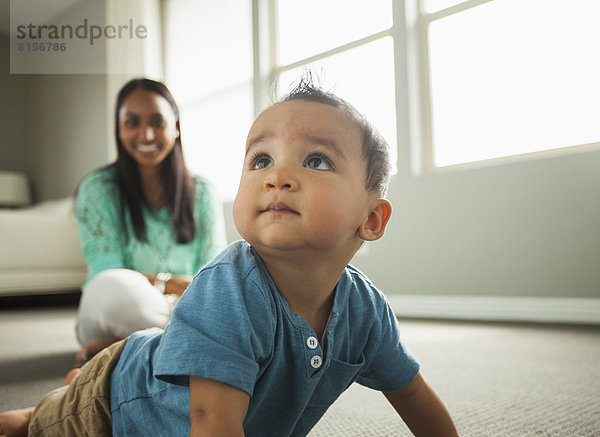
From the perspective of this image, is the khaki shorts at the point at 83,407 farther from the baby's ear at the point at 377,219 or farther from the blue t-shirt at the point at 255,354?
the baby's ear at the point at 377,219

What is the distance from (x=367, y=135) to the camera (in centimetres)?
55

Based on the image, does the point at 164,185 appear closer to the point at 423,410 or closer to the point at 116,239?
the point at 116,239

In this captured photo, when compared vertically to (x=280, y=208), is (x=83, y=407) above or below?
below

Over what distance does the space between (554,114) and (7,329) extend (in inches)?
97.8

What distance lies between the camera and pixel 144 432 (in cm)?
56

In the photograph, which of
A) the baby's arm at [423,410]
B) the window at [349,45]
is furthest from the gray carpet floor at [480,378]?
the window at [349,45]

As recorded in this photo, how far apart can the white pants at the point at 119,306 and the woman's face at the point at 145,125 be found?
331 mm

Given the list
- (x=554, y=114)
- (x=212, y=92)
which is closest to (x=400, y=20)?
(x=554, y=114)

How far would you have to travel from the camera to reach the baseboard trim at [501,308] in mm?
2010

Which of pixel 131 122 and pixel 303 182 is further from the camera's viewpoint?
pixel 131 122

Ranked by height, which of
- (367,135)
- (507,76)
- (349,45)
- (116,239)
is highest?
(349,45)

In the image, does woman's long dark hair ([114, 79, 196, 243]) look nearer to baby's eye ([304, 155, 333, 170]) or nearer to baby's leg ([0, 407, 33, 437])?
baby's leg ([0, 407, 33, 437])

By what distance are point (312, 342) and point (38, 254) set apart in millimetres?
3029

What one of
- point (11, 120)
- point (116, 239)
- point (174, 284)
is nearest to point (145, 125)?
point (116, 239)
